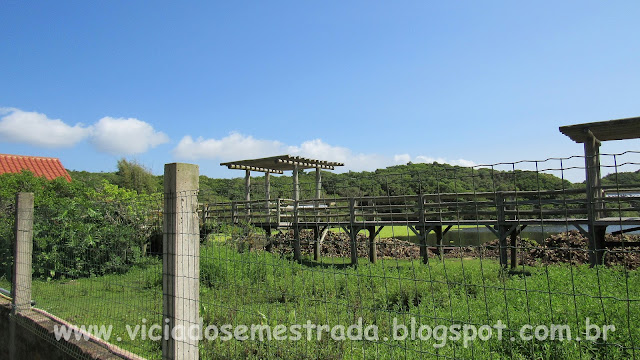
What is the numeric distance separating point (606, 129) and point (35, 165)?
1962 centimetres

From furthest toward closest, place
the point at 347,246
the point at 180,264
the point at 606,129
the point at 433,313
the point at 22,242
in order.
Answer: the point at 606,129, the point at 22,242, the point at 347,246, the point at 433,313, the point at 180,264

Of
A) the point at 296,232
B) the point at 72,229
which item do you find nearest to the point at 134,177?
the point at 72,229

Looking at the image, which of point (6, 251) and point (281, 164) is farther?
point (281, 164)

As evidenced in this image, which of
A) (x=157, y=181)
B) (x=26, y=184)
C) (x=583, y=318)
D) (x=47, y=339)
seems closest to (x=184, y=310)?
(x=47, y=339)

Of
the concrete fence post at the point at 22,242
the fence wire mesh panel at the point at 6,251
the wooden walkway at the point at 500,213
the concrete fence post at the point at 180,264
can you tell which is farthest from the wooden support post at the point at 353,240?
the fence wire mesh panel at the point at 6,251

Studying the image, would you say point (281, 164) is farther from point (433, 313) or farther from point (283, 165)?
point (433, 313)

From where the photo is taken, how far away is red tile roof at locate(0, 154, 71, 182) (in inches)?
646

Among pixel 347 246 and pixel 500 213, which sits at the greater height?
pixel 500 213

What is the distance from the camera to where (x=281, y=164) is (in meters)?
15.4

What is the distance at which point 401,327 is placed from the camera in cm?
366

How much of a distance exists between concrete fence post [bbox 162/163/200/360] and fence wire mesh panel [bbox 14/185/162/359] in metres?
0.37

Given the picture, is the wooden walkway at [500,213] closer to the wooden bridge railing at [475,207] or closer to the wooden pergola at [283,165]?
the wooden bridge railing at [475,207]

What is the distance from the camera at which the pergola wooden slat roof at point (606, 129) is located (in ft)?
24.3

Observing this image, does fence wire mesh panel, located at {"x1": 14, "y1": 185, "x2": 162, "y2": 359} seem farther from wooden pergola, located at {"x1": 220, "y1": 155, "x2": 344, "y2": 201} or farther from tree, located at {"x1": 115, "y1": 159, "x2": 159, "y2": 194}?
tree, located at {"x1": 115, "y1": 159, "x2": 159, "y2": 194}
